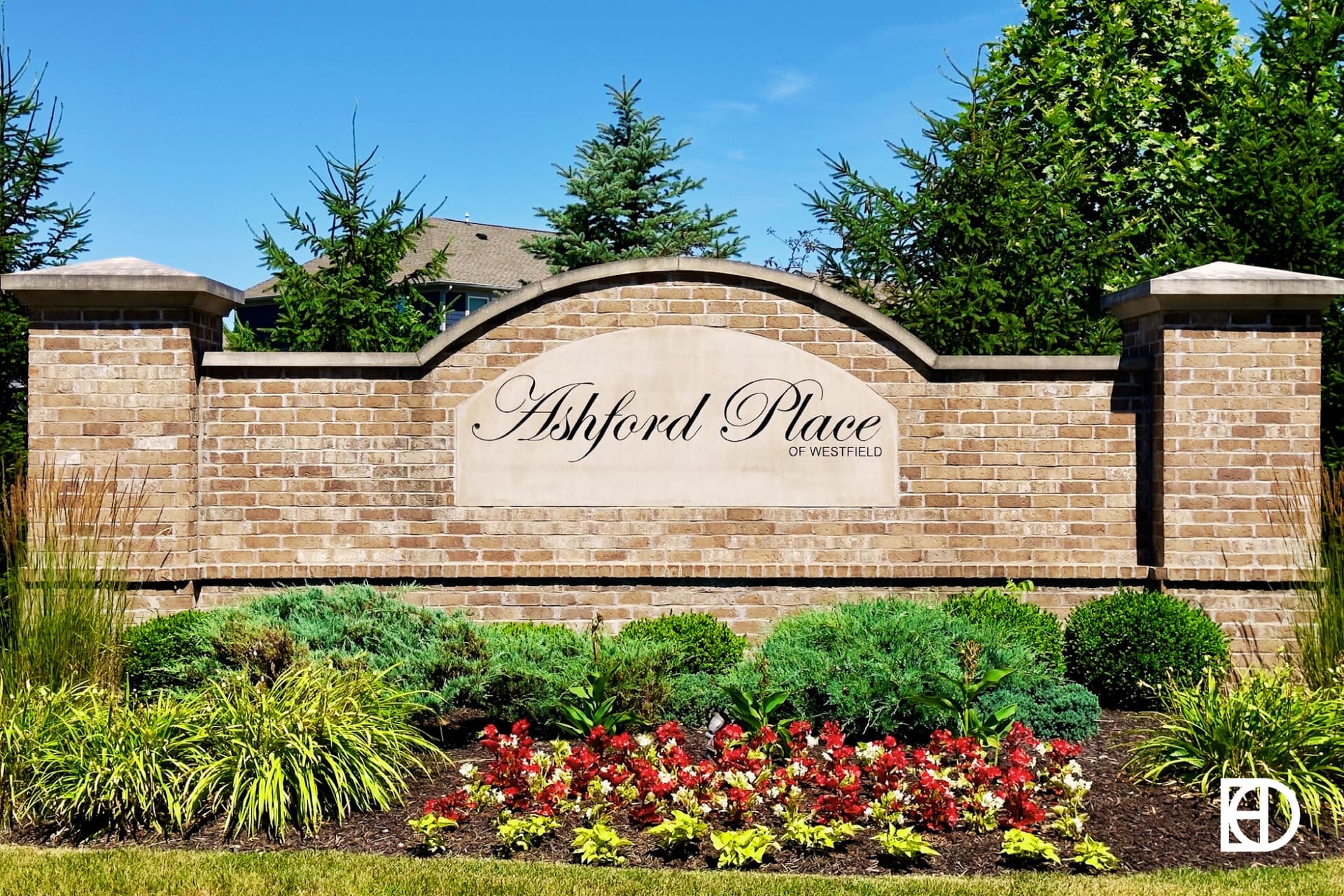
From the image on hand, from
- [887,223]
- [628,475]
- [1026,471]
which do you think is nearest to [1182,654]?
[1026,471]

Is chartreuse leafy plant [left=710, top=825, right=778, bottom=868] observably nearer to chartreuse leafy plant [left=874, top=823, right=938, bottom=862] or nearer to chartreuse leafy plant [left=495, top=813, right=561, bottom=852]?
chartreuse leafy plant [left=874, top=823, right=938, bottom=862]

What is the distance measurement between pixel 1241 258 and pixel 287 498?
9286 millimetres

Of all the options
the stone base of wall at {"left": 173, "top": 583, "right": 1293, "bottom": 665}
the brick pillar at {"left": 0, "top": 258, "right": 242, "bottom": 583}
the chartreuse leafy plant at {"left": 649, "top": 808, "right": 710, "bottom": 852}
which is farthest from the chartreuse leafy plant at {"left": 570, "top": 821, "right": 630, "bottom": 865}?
the brick pillar at {"left": 0, "top": 258, "right": 242, "bottom": 583}

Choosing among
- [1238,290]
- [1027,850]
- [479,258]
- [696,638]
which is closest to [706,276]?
[696,638]

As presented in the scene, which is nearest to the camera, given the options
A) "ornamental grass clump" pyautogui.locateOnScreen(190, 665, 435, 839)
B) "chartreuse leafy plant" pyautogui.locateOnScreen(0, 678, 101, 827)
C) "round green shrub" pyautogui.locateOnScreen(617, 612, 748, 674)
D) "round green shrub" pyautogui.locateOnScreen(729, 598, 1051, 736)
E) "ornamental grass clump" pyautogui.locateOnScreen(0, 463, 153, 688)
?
"ornamental grass clump" pyautogui.locateOnScreen(190, 665, 435, 839)

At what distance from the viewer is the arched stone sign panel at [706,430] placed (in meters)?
9.89

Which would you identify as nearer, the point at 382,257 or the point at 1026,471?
the point at 1026,471

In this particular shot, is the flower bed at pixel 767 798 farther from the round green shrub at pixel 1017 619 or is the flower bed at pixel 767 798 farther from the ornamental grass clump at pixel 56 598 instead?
the ornamental grass clump at pixel 56 598

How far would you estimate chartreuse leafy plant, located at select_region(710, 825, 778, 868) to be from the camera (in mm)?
5730

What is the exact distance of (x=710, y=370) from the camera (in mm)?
9914

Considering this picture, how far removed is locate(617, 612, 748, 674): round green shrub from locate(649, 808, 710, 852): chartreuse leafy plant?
8.67ft

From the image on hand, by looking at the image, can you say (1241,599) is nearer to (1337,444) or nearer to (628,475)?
(1337,444)

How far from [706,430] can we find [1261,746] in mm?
4731

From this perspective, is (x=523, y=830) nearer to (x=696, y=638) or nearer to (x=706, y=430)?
(x=696, y=638)
